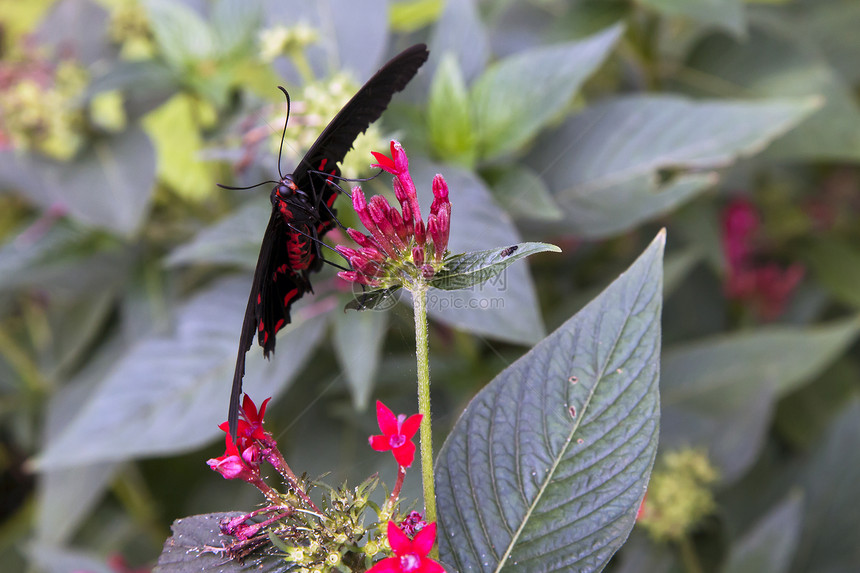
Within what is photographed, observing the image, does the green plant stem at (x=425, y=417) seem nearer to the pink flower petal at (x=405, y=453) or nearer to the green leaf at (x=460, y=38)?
the pink flower petal at (x=405, y=453)

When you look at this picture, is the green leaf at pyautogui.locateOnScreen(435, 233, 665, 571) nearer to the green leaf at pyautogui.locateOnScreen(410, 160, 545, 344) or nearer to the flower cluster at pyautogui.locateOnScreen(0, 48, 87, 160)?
the green leaf at pyautogui.locateOnScreen(410, 160, 545, 344)

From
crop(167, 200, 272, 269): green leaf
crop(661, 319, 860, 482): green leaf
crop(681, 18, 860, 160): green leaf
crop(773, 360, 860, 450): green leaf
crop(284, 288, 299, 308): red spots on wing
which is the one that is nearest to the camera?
crop(284, 288, 299, 308): red spots on wing

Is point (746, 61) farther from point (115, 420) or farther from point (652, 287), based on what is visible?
point (115, 420)

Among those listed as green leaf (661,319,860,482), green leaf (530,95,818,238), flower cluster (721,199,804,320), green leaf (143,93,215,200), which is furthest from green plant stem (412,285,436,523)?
flower cluster (721,199,804,320)

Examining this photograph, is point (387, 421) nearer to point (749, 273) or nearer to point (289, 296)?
point (289, 296)

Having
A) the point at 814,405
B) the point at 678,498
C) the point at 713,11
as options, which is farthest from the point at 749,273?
the point at 678,498

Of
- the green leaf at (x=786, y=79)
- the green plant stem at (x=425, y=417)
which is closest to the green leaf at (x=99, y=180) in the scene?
the green plant stem at (x=425, y=417)
